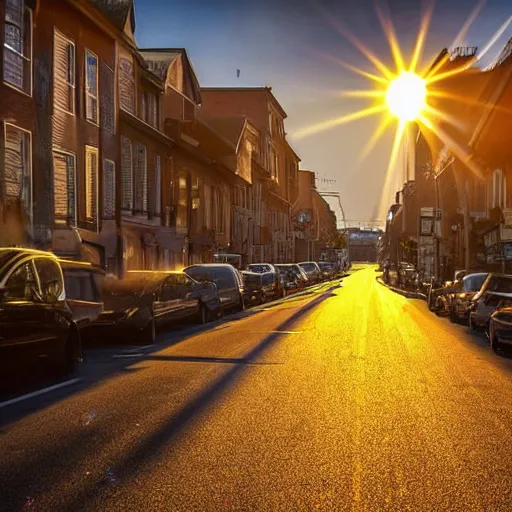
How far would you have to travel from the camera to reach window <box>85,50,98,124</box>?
24844mm

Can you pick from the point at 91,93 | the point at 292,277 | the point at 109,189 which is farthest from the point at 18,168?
the point at 292,277

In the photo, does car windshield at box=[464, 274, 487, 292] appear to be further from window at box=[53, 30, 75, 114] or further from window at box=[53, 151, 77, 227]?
window at box=[53, 30, 75, 114]

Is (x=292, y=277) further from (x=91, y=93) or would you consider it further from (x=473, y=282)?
(x=473, y=282)

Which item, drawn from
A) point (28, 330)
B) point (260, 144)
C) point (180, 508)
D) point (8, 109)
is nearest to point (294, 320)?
point (8, 109)

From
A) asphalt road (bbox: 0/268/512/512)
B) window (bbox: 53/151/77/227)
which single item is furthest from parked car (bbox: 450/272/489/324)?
window (bbox: 53/151/77/227)

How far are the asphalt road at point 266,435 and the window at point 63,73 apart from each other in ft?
39.3

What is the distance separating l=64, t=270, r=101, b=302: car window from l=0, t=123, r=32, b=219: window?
7.06m

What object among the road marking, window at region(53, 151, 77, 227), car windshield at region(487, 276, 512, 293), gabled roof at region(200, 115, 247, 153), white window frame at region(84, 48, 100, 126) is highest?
gabled roof at region(200, 115, 247, 153)

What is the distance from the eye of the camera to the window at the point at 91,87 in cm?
2484

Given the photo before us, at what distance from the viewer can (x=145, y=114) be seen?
105 feet

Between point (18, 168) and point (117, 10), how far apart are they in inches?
406

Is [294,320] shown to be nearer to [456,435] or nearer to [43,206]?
[43,206]

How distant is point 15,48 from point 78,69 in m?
3.99

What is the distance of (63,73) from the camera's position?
910 inches
